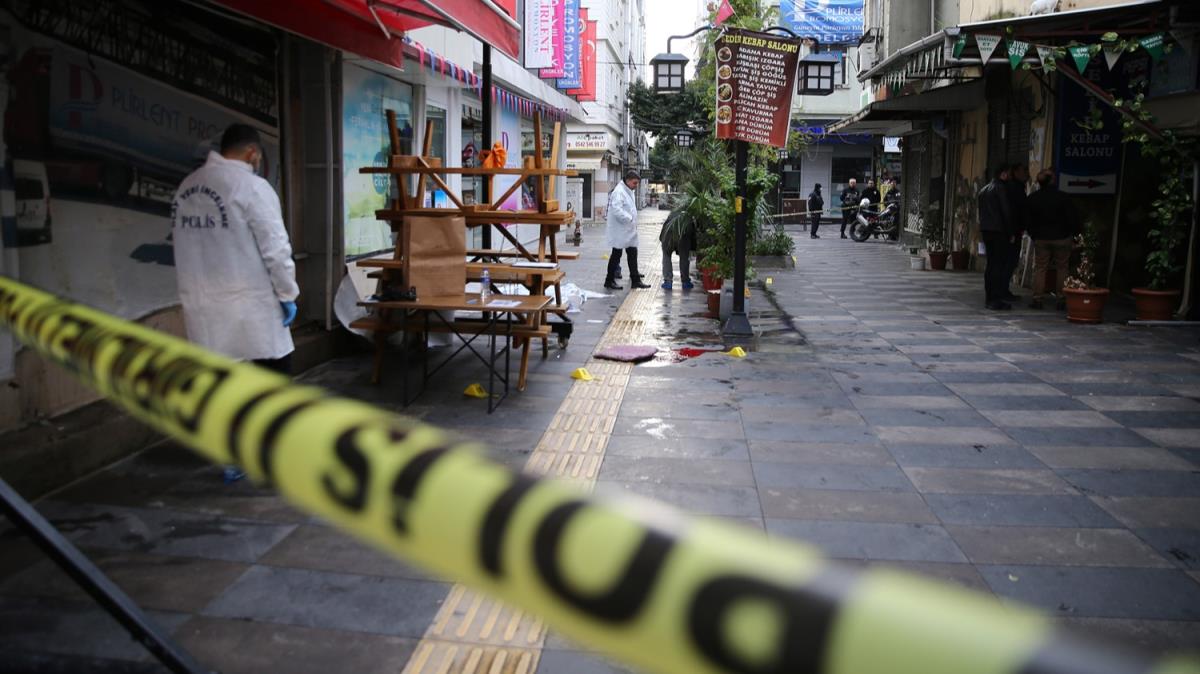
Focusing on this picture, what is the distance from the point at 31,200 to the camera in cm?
481

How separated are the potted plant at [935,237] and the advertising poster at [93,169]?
14136 mm

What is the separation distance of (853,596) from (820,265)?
18776mm

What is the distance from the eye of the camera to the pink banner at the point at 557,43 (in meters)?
19.2

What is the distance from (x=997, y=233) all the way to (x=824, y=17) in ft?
81.9

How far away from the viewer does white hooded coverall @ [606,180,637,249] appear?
14.0 m

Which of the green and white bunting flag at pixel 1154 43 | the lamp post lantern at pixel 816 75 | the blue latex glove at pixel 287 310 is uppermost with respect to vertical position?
the lamp post lantern at pixel 816 75

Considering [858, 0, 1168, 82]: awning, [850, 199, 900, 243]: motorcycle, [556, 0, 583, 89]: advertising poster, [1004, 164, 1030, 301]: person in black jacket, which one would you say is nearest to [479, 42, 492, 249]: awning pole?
[858, 0, 1168, 82]: awning

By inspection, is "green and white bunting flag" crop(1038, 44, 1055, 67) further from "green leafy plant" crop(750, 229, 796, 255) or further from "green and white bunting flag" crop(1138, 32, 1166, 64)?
"green leafy plant" crop(750, 229, 796, 255)

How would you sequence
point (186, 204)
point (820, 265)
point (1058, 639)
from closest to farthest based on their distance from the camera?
point (1058, 639)
point (186, 204)
point (820, 265)

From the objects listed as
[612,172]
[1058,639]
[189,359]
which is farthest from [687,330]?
[612,172]

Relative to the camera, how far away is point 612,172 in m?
49.7

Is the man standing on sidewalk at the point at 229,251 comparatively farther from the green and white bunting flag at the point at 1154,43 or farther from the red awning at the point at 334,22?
the green and white bunting flag at the point at 1154,43

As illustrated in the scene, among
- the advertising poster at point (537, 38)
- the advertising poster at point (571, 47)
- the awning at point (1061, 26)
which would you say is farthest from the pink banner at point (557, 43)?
the awning at point (1061, 26)

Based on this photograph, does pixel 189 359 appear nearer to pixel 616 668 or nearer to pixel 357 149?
pixel 616 668
